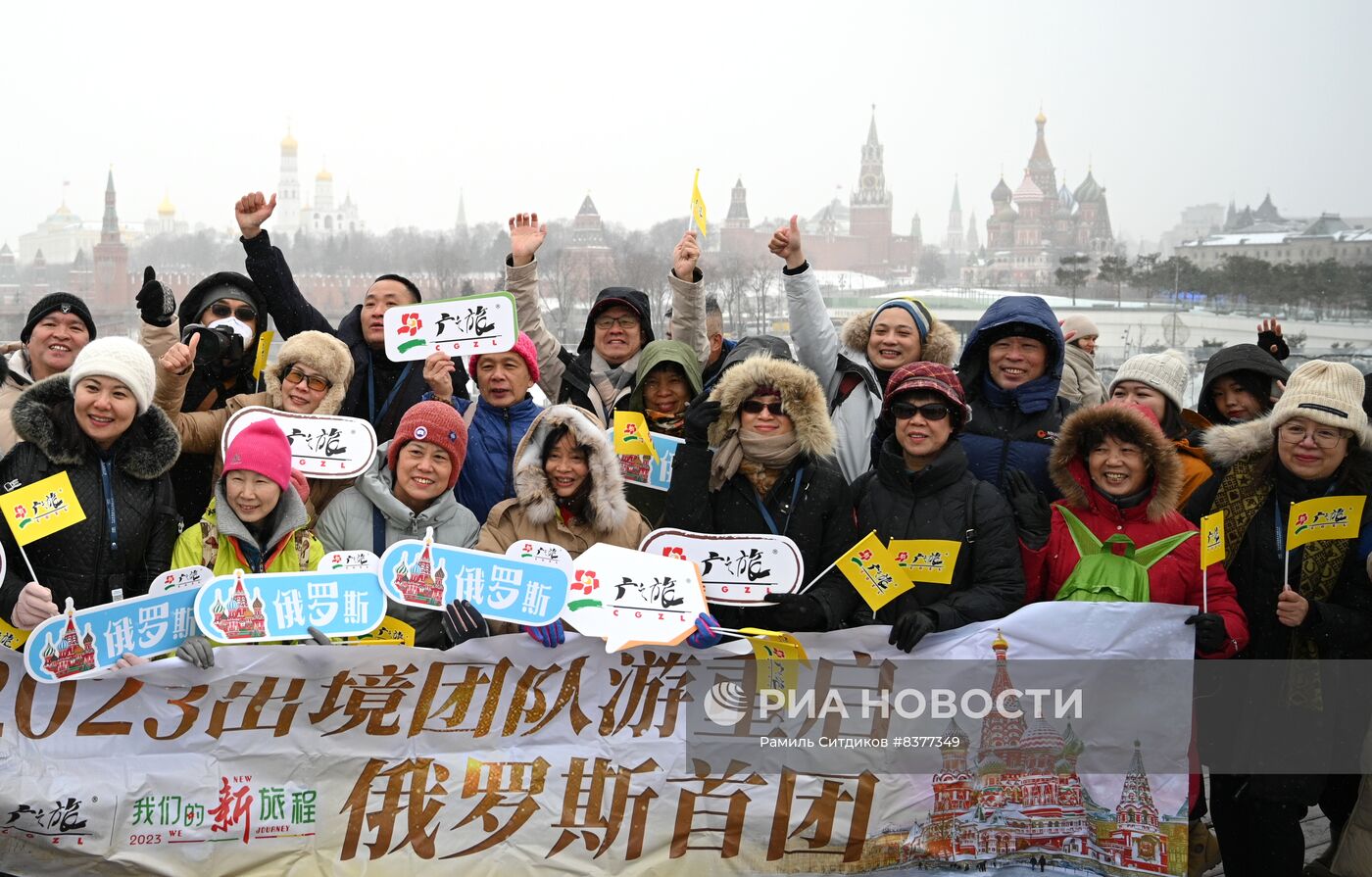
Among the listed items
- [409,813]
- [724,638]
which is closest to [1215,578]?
[724,638]

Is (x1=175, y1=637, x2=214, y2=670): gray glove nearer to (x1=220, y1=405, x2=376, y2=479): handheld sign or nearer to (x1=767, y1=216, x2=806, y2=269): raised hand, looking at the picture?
(x1=220, y1=405, x2=376, y2=479): handheld sign

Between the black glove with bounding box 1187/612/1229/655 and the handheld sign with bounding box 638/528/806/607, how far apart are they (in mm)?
1290

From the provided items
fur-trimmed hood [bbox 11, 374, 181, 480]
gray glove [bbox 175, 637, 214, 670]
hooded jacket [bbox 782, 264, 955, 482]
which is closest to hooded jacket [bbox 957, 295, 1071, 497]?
hooded jacket [bbox 782, 264, 955, 482]

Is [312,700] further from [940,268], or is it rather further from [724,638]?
[940,268]

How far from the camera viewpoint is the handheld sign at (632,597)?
12.9ft

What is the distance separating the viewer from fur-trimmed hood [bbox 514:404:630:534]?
4277 mm


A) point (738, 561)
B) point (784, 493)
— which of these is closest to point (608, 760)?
point (738, 561)

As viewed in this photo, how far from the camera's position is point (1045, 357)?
4.77 m

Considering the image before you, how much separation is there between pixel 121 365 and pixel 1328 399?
13.3ft

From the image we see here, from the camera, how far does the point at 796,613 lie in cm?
407

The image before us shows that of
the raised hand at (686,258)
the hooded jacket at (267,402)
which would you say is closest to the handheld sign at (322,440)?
the hooded jacket at (267,402)

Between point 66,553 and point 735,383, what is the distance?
2.27 m

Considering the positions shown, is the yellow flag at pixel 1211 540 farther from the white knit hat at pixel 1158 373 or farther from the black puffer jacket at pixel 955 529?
the white knit hat at pixel 1158 373

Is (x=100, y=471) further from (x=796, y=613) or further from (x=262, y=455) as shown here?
(x=796, y=613)
